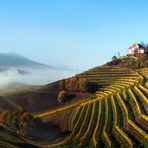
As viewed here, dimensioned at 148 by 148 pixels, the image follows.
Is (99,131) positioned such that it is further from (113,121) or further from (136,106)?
(136,106)

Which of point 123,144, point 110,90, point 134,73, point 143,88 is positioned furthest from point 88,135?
point 134,73

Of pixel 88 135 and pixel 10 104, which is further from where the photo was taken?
pixel 10 104

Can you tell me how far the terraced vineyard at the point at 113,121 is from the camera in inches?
3248

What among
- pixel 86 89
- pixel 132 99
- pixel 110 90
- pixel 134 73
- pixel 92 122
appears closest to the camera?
pixel 92 122

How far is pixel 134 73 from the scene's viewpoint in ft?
568

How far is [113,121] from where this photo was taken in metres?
97.8

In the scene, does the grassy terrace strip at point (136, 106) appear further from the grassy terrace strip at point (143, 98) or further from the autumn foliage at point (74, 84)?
the autumn foliage at point (74, 84)

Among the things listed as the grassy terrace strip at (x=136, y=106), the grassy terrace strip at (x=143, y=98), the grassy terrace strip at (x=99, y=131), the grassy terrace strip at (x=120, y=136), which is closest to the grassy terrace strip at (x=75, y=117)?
the grassy terrace strip at (x=99, y=131)

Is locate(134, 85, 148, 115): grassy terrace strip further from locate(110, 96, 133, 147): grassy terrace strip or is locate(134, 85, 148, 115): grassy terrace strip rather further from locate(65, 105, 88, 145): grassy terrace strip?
locate(65, 105, 88, 145): grassy terrace strip

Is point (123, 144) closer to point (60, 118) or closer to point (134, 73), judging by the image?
point (60, 118)

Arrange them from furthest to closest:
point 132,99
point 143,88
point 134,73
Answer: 1. point 134,73
2. point 143,88
3. point 132,99

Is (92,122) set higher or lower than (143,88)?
lower

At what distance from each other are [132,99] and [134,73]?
206 ft

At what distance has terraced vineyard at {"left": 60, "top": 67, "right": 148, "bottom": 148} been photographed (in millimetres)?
82500
